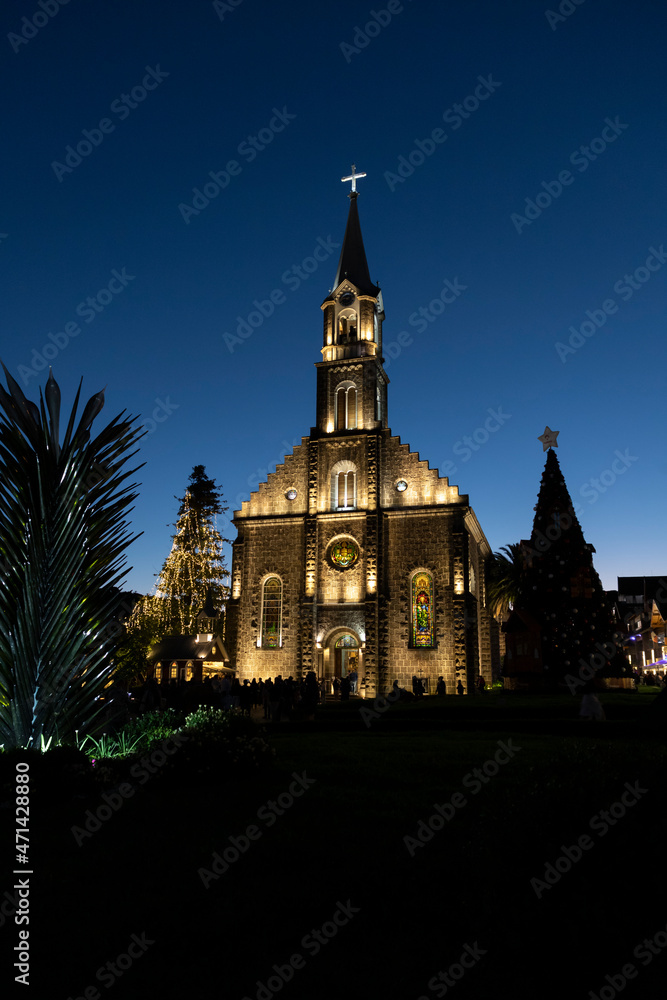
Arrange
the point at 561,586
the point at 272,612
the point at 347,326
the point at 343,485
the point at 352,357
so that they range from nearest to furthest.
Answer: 1. the point at 561,586
2. the point at 272,612
3. the point at 343,485
4. the point at 352,357
5. the point at 347,326

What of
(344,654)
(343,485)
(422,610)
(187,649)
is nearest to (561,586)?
(422,610)

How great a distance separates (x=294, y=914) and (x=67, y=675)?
310 centimetres

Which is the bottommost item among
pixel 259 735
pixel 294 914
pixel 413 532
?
pixel 294 914

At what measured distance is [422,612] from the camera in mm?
36250

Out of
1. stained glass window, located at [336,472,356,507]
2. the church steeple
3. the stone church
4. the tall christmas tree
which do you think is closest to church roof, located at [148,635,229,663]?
the stone church

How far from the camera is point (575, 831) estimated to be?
4203 mm

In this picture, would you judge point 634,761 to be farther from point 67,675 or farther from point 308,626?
point 308,626

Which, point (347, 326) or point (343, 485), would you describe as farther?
point (347, 326)

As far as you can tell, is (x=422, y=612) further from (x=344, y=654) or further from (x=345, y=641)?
(x=344, y=654)

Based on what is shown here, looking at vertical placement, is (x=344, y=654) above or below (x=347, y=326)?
below

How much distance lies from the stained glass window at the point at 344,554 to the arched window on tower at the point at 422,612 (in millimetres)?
3513

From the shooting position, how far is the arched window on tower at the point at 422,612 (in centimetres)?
3562

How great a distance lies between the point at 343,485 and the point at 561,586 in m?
14.4

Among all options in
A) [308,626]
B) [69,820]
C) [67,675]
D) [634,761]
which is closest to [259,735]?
[69,820]
